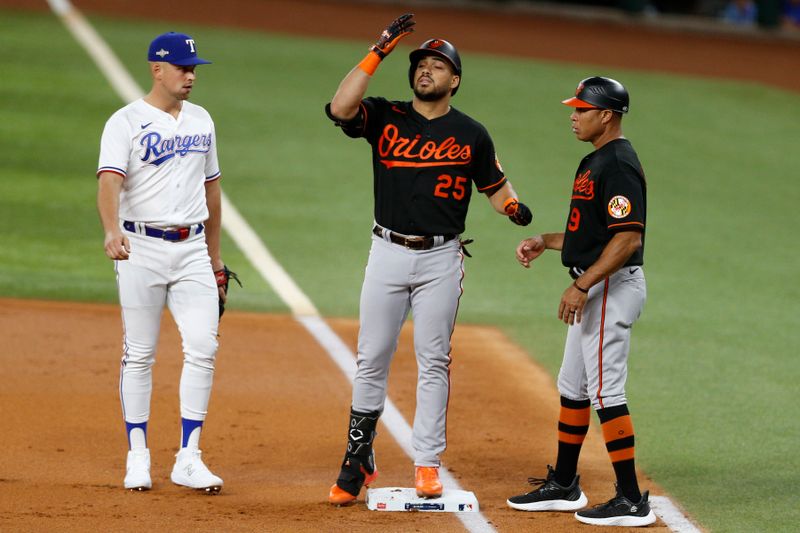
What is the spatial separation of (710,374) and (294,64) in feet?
45.3

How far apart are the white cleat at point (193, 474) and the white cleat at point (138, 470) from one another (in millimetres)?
134

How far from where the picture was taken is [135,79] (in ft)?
62.2

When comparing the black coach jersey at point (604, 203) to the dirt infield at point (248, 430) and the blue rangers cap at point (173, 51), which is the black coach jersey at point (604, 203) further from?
the blue rangers cap at point (173, 51)

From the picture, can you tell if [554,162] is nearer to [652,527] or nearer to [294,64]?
[294,64]

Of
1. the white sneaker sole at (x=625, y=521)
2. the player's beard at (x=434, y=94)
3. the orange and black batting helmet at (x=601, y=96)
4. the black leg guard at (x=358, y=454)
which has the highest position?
the orange and black batting helmet at (x=601, y=96)

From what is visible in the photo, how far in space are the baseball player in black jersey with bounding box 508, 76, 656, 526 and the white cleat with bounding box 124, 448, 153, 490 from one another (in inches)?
66.0

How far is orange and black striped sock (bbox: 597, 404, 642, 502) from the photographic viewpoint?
18.4 feet

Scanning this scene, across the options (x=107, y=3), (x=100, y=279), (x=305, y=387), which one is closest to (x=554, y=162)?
(x=100, y=279)

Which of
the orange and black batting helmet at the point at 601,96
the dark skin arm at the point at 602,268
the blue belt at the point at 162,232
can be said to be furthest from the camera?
the blue belt at the point at 162,232

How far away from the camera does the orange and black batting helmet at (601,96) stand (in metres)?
5.64

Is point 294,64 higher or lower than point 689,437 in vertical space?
higher

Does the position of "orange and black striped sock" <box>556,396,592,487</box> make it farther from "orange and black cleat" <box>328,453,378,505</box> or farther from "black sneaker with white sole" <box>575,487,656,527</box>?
"orange and black cleat" <box>328,453,378,505</box>

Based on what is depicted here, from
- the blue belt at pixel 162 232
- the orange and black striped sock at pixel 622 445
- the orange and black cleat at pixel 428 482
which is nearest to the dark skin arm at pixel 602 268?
the orange and black striped sock at pixel 622 445

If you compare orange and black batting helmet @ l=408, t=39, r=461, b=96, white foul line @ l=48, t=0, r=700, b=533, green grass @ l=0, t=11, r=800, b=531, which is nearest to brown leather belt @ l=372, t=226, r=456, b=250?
orange and black batting helmet @ l=408, t=39, r=461, b=96
